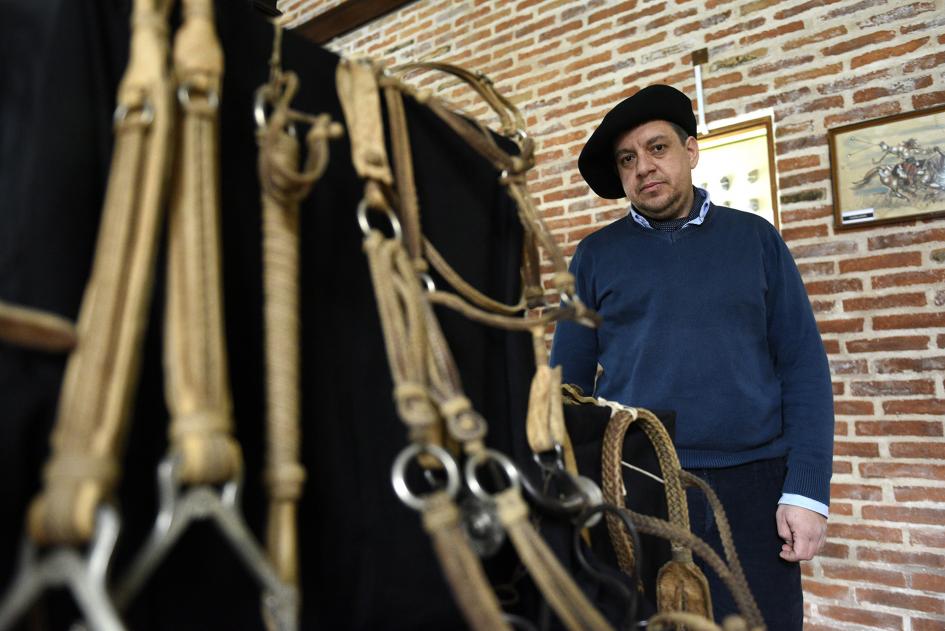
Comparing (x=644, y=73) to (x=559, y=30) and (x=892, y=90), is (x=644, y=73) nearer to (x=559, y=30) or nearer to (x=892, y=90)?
(x=559, y=30)

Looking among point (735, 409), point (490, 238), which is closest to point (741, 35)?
point (735, 409)

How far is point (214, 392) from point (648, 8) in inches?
105

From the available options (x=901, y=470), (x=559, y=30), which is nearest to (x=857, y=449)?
(x=901, y=470)

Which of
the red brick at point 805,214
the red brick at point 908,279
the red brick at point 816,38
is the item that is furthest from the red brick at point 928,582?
the red brick at point 816,38

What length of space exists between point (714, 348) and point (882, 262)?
1105mm

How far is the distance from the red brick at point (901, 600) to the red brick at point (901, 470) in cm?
36

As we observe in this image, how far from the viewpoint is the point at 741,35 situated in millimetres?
2322

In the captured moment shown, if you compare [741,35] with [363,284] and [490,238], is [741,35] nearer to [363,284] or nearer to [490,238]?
[490,238]

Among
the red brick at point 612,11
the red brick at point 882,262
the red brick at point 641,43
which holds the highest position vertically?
the red brick at point 612,11

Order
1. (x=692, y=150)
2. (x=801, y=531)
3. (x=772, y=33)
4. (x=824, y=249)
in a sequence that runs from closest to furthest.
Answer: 1. (x=801, y=531)
2. (x=692, y=150)
3. (x=824, y=249)
4. (x=772, y=33)

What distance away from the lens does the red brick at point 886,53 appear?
2002mm

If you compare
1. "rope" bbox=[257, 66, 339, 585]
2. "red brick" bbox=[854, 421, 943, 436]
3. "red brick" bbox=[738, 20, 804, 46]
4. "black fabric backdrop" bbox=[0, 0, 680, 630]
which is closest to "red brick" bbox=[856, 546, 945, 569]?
"red brick" bbox=[854, 421, 943, 436]

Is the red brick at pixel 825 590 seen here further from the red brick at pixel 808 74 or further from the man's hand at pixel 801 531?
the red brick at pixel 808 74

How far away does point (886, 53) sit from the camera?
2.05 metres
